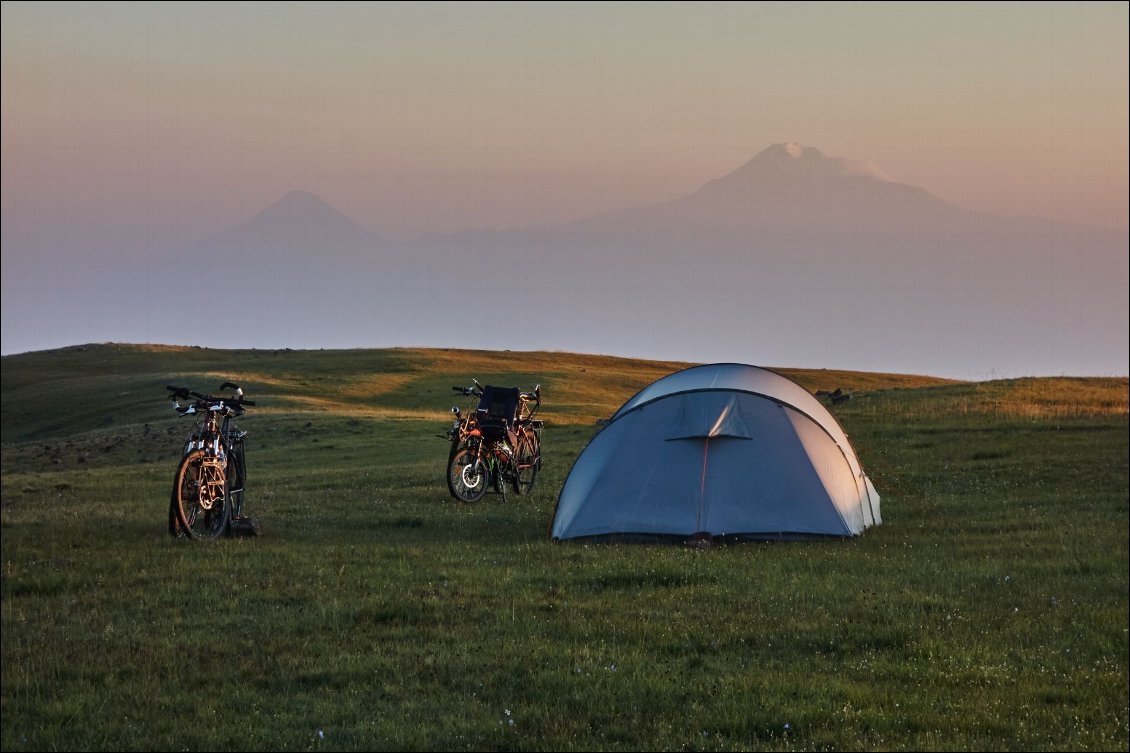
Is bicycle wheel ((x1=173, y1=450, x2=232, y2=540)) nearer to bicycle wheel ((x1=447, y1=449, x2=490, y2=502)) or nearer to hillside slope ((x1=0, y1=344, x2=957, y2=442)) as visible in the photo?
bicycle wheel ((x1=447, y1=449, x2=490, y2=502))

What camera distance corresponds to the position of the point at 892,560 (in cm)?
1631

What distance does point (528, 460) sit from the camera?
25.4m

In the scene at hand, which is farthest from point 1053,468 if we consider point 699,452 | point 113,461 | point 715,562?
point 113,461

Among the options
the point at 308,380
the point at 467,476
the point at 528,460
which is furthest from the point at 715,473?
the point at 308,380

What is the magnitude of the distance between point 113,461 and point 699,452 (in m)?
30.6

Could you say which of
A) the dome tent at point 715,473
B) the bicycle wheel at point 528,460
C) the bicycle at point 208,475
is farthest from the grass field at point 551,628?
the bicycle wheel at point 528,460

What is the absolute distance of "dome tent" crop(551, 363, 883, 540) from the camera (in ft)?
60.4

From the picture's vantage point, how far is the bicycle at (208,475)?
55.2 ft

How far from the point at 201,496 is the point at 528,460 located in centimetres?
954

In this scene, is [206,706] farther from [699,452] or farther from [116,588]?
[699,452]

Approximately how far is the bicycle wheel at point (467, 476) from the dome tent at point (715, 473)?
405 cm

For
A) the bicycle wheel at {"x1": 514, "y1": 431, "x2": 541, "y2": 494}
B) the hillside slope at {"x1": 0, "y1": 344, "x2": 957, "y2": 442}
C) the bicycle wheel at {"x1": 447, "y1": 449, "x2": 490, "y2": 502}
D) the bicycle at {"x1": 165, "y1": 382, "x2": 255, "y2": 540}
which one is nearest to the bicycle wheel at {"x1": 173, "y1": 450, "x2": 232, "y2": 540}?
the bicycle at {"x1": 165, "y1": 382, "x2": 255, "y2": 540}

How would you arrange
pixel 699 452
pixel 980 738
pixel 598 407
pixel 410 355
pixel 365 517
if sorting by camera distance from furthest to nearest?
1. pixel 410 355
2. pixel 598 407
3. pixel 365 517
4. pixel 699 452
5. pixel 980 738

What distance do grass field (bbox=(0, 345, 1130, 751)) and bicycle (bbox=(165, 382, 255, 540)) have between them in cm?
51
